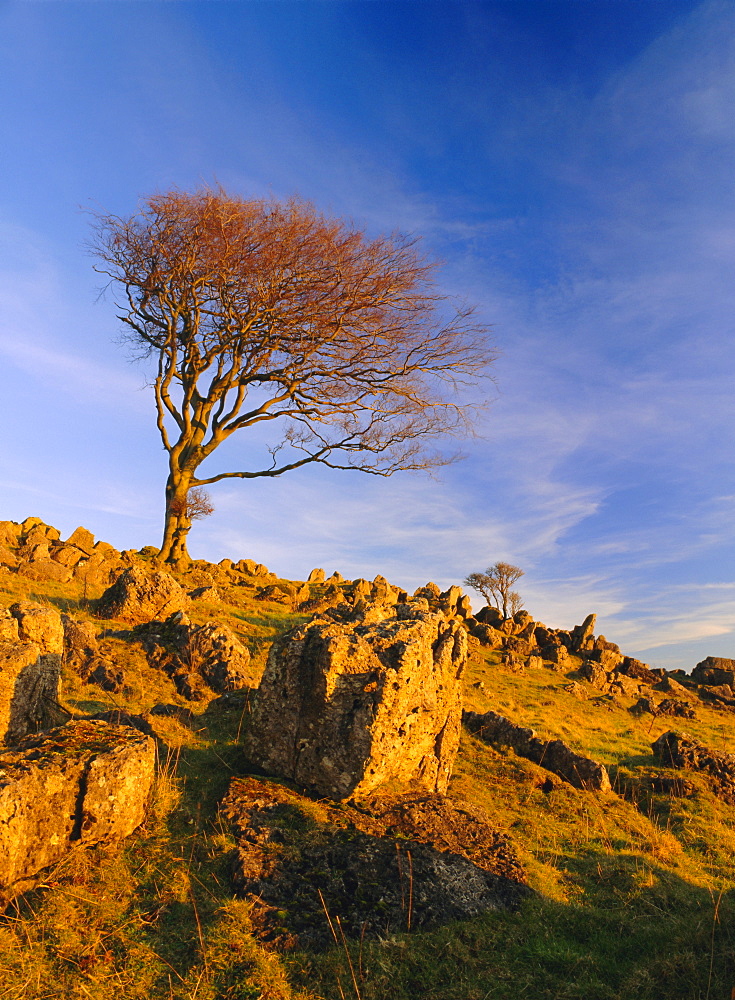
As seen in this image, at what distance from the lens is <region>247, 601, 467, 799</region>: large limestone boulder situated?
688 cm

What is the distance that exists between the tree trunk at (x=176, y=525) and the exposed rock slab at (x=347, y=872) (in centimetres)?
1839

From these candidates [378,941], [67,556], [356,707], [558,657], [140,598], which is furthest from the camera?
[558,657]

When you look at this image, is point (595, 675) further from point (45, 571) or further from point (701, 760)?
point (45, 571)

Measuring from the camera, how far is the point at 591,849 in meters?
7.86

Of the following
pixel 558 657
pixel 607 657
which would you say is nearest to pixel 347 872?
pixel 558 657

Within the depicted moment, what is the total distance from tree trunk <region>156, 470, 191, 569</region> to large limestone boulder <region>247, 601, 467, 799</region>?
17573 mm

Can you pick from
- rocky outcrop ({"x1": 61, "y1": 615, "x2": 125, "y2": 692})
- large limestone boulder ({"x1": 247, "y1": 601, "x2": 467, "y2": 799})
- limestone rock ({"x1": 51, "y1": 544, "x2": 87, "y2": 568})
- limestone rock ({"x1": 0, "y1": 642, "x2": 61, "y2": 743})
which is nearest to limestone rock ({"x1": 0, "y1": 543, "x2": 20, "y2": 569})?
limestone rock ({"x1": 51, "y1": 544, "x2": 87, "y2": 568})

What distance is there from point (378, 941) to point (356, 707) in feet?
7.69

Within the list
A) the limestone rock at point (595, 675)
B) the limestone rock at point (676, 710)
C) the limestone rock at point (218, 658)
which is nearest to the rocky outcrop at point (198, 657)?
the limestone rock at point (218, 658)

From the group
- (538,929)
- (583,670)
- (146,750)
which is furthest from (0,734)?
(583,670)

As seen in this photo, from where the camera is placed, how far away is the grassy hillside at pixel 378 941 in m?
4.52

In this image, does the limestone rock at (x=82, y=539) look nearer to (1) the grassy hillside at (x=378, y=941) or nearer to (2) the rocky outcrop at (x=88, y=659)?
(2) the rocky outcrop at (x=88, y=659)

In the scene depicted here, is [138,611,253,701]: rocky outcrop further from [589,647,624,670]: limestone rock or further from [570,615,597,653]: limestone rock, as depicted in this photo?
[570,615,597,653]: limestone rock

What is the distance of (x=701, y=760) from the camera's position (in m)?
13.1
